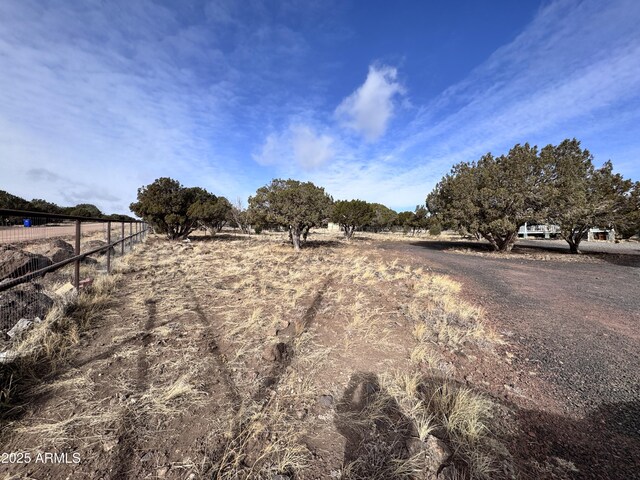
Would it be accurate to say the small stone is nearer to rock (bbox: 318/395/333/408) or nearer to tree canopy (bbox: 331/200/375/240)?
rock (bbox: 318/395/333/408)

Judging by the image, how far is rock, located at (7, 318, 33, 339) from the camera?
3.51m

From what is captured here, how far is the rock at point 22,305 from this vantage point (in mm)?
3806

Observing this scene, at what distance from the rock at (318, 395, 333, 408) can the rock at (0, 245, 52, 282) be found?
6509 mm

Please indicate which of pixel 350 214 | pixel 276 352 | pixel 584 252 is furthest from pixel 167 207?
pixel 584 252

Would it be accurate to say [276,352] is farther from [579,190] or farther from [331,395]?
[579,190]

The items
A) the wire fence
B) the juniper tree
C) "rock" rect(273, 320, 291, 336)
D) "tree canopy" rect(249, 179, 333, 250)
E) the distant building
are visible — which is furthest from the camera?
the distant building

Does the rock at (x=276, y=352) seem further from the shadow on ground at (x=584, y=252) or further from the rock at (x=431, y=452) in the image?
the shadow on ground at (x=584, y=252)

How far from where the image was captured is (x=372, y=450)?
7.39 feet

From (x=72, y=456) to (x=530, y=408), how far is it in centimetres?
441

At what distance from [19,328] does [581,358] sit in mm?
8273

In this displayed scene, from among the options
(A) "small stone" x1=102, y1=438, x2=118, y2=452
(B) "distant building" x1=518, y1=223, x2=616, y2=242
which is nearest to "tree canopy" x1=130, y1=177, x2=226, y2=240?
(A) "small stone" x1=102, y1=438, x2=118, y2=452

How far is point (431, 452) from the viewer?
2.24 metres

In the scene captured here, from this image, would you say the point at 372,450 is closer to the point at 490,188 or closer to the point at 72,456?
the point at 72,456

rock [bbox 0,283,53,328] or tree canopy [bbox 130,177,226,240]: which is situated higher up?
tree canopy [bbox 130,177,226,240]
